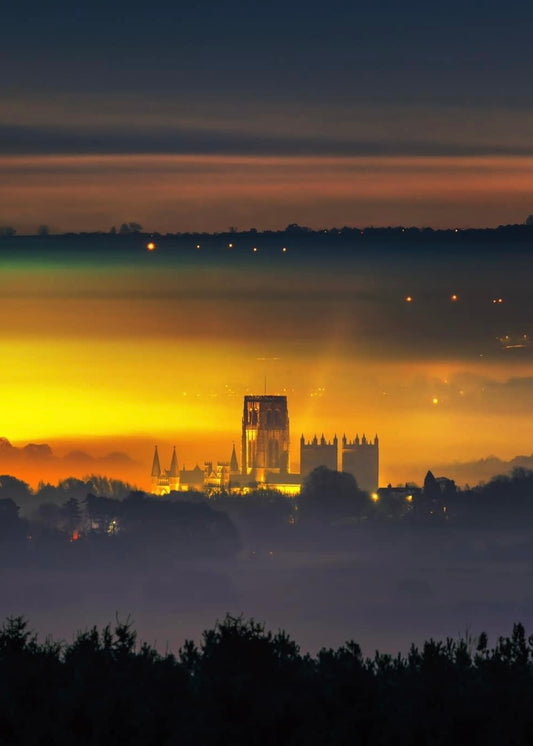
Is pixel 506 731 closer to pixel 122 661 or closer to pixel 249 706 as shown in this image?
pixel 249 706

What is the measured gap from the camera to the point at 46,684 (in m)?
139

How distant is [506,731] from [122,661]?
2911cm

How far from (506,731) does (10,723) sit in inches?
1006

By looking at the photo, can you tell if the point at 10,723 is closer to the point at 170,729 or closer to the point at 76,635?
the point at 170,729

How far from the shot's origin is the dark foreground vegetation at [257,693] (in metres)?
129

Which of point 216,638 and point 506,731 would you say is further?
A: point 216,638

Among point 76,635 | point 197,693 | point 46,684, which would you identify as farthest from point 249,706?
point 76,635

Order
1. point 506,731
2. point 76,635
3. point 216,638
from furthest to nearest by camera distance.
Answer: point 76,635 → point 216,638 → point 506,731

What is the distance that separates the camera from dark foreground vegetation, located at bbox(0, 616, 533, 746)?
128625mm

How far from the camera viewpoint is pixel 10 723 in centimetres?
12838

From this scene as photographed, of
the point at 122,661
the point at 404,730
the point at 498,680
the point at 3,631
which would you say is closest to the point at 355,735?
the point at 404,730

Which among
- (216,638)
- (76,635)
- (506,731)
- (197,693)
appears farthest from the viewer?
(76,635)

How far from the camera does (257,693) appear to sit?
444 feet

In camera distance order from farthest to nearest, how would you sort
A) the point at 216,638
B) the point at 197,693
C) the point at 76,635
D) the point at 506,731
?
1. the point at 76,635
2. the point at 216,638
3. the point at 197,693
4. the point at 506,731
